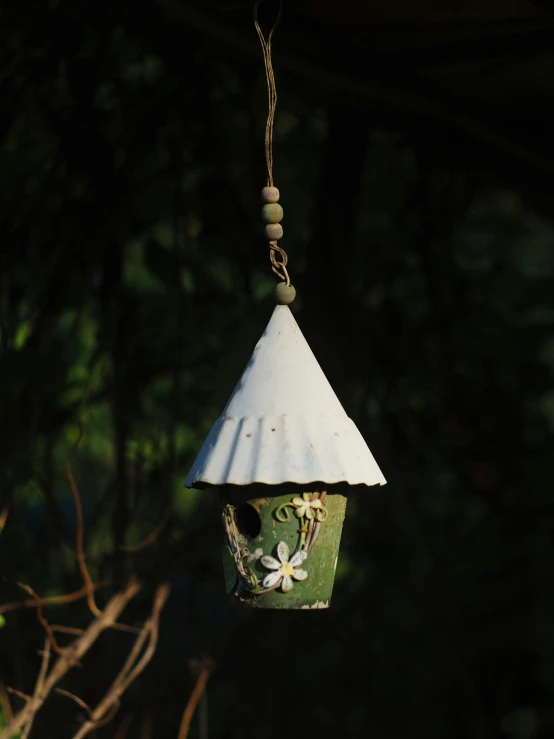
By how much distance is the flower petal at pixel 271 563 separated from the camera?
1.88 m

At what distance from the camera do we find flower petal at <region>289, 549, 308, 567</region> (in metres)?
1.89

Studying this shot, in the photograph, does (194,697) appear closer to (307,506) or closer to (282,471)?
(307,506)

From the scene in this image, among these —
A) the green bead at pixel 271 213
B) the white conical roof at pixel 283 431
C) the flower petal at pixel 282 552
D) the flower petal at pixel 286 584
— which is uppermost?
the green bead at pixel 271 213

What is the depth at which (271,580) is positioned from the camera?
6.13 ft

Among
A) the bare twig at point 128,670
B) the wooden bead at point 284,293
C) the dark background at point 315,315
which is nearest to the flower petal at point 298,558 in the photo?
the wooden bead at point 284,293

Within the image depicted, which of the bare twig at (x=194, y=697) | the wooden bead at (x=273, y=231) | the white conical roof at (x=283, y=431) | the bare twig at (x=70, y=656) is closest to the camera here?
the white conical roof at (x=283, y=431)

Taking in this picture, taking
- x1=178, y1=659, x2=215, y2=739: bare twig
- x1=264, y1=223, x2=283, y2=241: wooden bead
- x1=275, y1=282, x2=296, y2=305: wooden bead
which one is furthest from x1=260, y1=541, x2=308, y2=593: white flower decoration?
x1=178, y1=659, x2=215, y2=739: bare twig

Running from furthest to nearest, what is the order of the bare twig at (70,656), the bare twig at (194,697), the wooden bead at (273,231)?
the bare twig at (194,697) → the bare twig at (70,656) → the wooden bead at (273,231)

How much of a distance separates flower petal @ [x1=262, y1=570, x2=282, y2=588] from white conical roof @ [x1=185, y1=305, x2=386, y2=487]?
182 mm

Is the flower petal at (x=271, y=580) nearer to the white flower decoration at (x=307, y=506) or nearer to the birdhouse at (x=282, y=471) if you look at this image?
the birdhouse at (x=282, y=471)

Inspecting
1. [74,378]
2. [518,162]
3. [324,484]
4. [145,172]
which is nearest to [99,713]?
[74,378]

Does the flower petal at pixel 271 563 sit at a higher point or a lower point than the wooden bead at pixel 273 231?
lower

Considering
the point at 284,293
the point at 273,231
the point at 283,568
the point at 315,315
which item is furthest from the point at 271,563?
the point at 315,315

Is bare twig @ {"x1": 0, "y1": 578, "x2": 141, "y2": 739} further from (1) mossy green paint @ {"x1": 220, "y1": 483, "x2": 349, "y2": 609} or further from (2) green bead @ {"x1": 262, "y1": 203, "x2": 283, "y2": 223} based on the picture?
(2) green bead @ {"x1": 262, "y1": 203, "x2": 283, "y2": 223}
